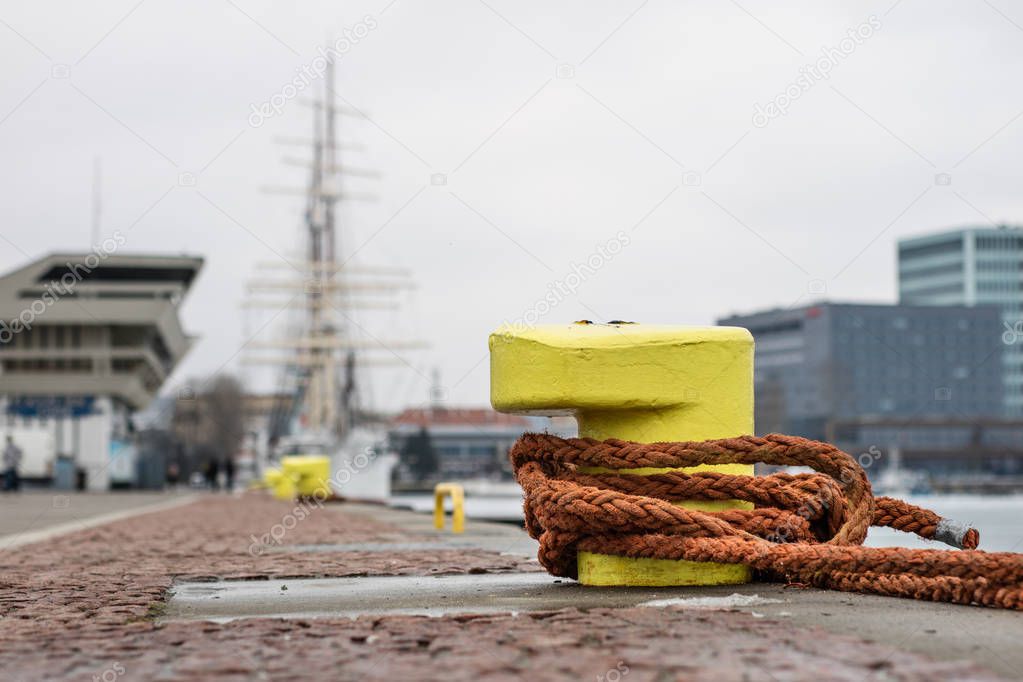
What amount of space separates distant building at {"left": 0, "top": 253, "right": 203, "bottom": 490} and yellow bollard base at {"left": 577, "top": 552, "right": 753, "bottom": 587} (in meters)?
60.4

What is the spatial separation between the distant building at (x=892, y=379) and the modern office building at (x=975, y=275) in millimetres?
4004

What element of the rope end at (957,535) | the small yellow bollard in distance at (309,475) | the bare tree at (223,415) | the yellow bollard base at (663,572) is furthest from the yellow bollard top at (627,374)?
the bare tree at (223,415)

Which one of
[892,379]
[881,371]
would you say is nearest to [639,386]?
[881,371]

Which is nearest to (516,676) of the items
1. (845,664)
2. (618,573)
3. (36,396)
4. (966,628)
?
(845,664)

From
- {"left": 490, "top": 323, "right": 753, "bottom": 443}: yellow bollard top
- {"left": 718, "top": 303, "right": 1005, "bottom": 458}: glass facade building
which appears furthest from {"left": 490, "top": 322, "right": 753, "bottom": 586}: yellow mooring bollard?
{"left": 718, "top": 303, "right": 1005, "bottom": 458}: glass facade building

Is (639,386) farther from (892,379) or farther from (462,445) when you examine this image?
(462,445)

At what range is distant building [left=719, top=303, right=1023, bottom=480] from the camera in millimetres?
131125

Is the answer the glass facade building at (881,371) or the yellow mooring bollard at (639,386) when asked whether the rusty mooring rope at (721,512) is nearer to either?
the yellow mooring bollard at (639,386)

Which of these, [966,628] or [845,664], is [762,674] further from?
[966,628]

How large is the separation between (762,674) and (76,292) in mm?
71367

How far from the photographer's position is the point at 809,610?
159 inches

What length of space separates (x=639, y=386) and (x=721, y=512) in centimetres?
57

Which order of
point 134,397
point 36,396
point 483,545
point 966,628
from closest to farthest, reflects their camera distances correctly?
point 966,628 → point 483,545 → point 36,396 → point 134,397

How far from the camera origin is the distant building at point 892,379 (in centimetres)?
13112
